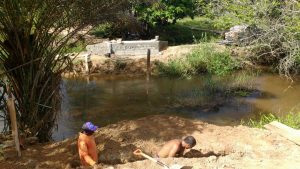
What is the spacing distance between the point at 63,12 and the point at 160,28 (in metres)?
14.5

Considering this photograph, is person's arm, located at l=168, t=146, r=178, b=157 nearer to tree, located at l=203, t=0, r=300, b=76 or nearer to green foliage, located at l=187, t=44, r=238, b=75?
tree, located at l=203, t=0, r=300, b=76

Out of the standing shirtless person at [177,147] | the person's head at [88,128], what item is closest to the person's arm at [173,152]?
the standing shirtless person at [177,147]

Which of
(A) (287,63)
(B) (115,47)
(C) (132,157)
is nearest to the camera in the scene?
(C) (132,157)

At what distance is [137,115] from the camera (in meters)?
13.4

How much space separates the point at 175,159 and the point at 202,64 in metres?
11.2

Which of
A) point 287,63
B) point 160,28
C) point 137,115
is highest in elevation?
point 160,28

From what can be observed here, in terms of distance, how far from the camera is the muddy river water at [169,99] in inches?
513

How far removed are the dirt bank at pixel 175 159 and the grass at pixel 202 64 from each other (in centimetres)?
801

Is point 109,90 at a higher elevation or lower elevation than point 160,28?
lower

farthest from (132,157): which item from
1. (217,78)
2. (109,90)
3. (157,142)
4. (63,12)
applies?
(217,78)

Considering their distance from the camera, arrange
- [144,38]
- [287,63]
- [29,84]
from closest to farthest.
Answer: [29,84] < [287,63] < [144,38]

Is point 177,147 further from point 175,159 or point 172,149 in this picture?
point 175,159

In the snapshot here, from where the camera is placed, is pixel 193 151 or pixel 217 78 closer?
pixel 193 151

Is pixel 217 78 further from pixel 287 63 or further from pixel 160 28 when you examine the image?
pixel 160 28
